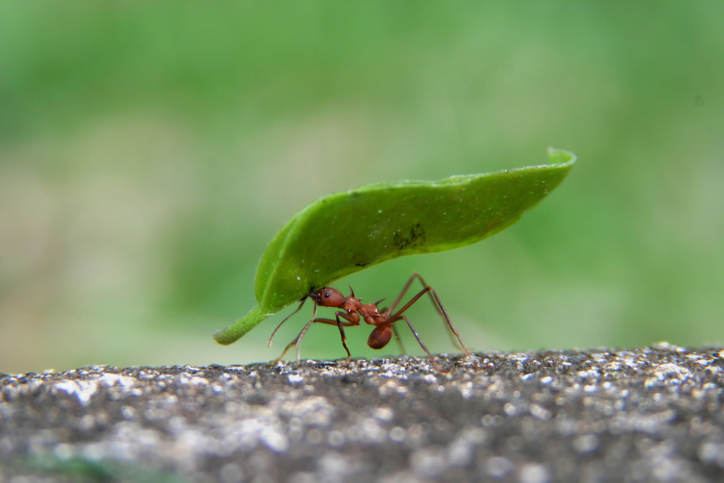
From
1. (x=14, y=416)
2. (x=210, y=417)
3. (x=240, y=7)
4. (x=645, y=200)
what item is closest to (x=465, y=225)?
(x=210, y=417)

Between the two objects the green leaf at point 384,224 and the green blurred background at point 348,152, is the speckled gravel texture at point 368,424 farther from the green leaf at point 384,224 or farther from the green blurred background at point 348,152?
the green blurred background at point 348,152

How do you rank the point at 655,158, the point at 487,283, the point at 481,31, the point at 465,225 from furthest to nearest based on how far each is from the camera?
1. the point at 481,31
2. the point at 655,158
3. the point at 487,283
4. the point at 465,225

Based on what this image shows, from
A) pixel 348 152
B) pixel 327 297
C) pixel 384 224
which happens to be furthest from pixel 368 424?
pixel 348 152

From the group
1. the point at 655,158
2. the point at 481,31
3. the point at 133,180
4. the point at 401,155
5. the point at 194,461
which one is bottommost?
the point at 194,461

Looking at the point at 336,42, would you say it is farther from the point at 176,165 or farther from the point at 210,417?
the point at 210,417

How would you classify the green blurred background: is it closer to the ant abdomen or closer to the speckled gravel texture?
the ant abdomen

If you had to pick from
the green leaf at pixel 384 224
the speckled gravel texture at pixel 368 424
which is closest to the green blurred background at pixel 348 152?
the green leaf at pixel 384 224
